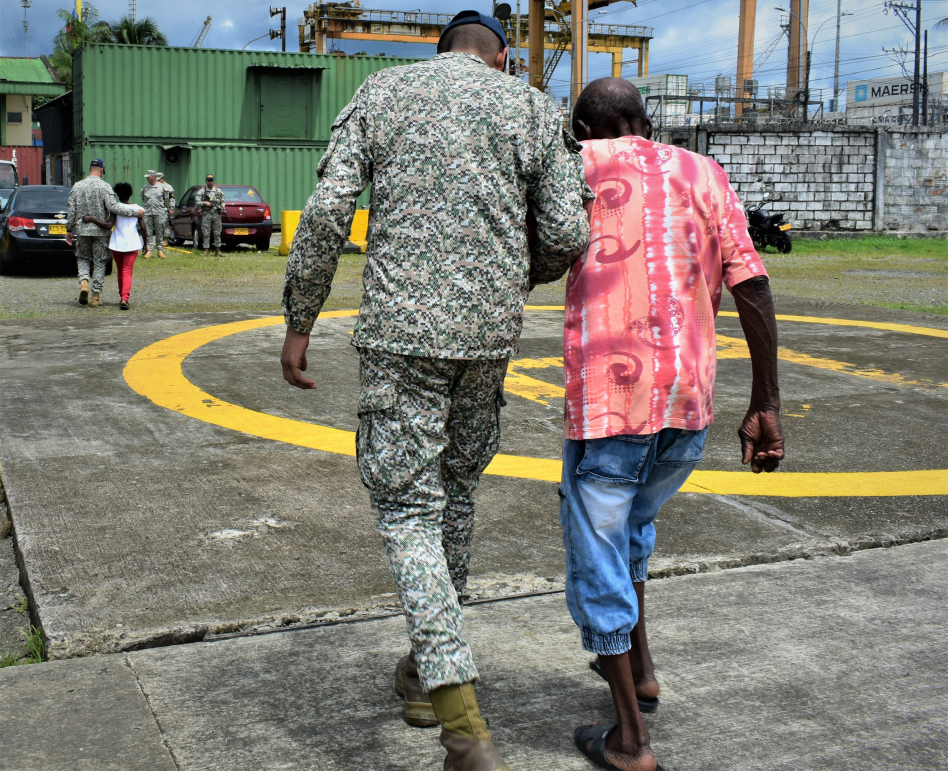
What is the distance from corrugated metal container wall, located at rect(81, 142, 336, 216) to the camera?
2595 cm

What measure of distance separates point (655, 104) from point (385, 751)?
30499 mm

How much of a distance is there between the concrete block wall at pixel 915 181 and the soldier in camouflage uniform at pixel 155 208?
19546 mm

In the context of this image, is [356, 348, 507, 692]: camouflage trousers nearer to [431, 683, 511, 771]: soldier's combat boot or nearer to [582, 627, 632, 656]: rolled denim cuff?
[431, 683, 511, 771]: soldier's combat boot

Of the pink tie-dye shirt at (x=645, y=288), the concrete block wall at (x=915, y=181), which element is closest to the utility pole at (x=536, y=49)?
the concrete block wall at (x=915, y=181)

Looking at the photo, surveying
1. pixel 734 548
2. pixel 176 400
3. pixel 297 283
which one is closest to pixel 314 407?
pixel 176 400

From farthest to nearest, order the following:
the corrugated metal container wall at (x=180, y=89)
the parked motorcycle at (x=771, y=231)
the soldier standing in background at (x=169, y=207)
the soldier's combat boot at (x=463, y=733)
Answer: the corrugated metal container wall at (x=180, y=89) → the parked motorcycle at (x=771, y=231) → the soldier standing in background at (x=169, y=207) → the soldier's combat boot at (x=463, y=733)

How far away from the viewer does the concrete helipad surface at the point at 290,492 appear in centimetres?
316

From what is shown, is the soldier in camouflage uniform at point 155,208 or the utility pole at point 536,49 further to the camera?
the utility pole at point 536,49

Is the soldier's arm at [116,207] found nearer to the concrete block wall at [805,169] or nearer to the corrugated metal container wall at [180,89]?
the corrugated metal container wall at [180,89]

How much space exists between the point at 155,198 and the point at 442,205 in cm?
1756

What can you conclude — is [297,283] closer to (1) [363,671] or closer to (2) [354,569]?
(1) [363,671]

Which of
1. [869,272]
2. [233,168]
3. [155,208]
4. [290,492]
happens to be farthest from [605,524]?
[233,168]

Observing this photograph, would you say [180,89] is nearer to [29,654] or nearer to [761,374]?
[29,654]

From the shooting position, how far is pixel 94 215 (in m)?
11.1
